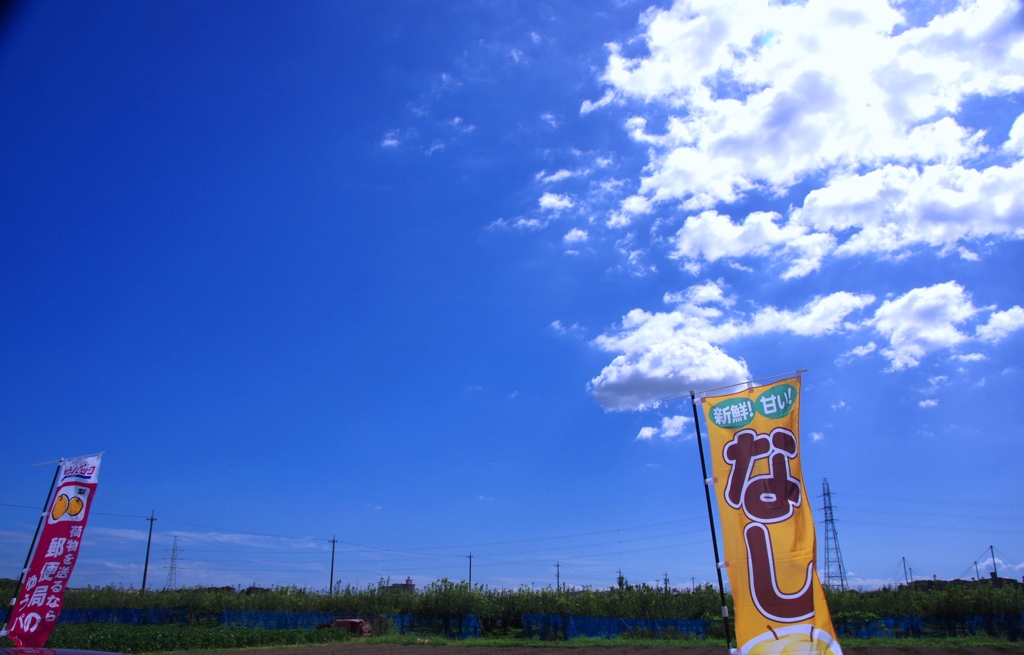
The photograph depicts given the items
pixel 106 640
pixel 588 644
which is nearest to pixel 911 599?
pixel 588 644

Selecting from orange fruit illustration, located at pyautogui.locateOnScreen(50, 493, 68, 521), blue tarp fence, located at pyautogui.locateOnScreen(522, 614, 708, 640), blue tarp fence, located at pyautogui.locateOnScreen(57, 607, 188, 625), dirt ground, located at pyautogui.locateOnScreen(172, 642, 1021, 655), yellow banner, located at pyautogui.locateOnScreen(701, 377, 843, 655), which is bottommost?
dirt ground, located at pyautogui.locateOnScreen(172, 642, 1021, 655)

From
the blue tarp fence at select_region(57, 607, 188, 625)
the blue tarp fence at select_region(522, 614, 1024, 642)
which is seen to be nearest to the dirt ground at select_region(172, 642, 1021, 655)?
the blue tarp fence at select_region(522, 614, 1024, 642)

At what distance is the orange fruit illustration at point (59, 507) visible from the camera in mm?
11500

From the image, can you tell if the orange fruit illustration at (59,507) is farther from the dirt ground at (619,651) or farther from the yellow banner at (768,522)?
the dirt ground at (619,651)

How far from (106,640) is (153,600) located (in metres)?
23.0

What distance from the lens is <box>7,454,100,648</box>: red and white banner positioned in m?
10.9

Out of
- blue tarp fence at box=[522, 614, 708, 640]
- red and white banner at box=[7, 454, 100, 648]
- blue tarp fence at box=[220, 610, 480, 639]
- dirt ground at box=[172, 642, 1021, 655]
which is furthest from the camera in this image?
blue tarp fence at box=[220, 610, 480, 639]

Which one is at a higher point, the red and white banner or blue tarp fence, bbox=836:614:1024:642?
the red and white banner

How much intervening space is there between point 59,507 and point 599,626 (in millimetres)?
23864

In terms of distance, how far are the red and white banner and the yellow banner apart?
10990 millimetres

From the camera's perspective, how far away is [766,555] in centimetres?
584

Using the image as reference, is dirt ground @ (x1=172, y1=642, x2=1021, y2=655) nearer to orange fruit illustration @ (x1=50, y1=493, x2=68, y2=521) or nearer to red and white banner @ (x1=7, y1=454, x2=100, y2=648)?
red and white banner @ (x1=7, y1=454, x2=100, y2=648)

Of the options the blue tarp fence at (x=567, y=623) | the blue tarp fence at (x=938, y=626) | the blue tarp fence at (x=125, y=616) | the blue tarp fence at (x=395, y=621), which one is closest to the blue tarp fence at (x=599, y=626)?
the blue tarp fence at (x=567, y=623)

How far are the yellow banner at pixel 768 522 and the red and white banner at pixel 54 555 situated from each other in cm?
1099
